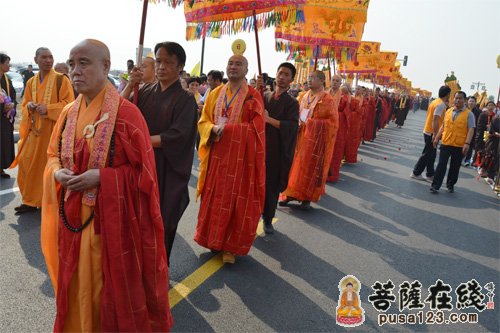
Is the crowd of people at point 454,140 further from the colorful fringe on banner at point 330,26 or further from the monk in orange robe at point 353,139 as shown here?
the colorful fringe on banner at point 330,26

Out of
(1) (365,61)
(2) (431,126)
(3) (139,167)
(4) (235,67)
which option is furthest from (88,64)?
(1) (365,61)

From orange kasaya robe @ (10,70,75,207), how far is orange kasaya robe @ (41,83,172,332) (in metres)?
3.02

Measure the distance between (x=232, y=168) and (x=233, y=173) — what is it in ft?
0.16

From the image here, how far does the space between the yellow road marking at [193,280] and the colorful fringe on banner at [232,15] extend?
242cm

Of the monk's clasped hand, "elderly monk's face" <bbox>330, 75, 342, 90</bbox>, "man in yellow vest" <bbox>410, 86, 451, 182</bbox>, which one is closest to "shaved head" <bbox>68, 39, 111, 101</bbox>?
the monk's clasped hand

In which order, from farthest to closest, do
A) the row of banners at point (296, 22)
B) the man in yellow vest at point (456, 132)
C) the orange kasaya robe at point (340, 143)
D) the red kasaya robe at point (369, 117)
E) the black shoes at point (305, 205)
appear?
the red kasaya robe at point (369, 117), the orange kasaya robe at point (340, 143), the man in yellow vest at point (456, 132), the black shoes at point (305, 205), the row of banners at point (296, 22)

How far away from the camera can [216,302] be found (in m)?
3.22

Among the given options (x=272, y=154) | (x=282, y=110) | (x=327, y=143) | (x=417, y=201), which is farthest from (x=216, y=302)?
(x=417, y=201)

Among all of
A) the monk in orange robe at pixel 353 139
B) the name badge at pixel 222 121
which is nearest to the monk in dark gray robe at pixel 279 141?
the name badge at pixel 222 121

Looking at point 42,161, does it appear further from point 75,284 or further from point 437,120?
point 437,120

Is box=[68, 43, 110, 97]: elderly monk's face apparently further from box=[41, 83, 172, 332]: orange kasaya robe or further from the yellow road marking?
the yellow road marking

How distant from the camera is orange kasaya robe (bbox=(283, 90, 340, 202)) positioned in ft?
19.6

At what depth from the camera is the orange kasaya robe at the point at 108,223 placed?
82.7 inches

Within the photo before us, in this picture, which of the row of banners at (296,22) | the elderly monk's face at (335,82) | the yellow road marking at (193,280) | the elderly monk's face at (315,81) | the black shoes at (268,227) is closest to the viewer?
the yellow road marking at (193,280)
